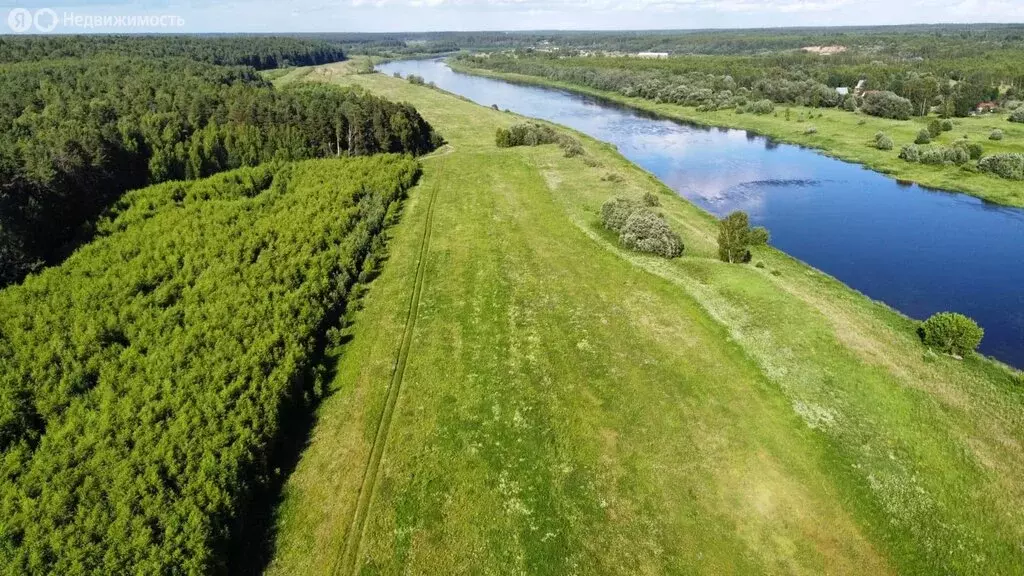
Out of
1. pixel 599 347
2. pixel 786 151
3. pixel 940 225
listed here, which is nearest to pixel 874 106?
pixel 786 151

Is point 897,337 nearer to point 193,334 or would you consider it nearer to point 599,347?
point 599,347

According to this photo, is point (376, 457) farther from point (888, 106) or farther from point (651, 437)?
point (888, 106)

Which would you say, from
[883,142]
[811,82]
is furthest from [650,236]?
[811,82]

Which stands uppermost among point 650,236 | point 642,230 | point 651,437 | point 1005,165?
point 1005,165

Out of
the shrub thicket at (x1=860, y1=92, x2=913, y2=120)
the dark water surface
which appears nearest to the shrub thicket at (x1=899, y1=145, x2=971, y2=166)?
the dark water surface

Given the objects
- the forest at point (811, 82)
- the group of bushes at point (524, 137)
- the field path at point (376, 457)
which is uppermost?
the forest at point (811, 82)

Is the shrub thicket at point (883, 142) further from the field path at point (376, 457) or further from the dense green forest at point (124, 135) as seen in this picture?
→ the field path at point (376, 457)

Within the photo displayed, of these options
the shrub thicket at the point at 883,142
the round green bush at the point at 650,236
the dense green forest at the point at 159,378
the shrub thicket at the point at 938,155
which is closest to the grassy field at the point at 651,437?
the round green bush at the point at 650,236
